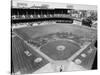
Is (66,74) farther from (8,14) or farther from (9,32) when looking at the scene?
(8,14)

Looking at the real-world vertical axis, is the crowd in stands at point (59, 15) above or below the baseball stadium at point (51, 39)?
above

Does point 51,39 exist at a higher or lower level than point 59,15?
lower

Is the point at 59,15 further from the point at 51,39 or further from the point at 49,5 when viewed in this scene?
the point at 51,39

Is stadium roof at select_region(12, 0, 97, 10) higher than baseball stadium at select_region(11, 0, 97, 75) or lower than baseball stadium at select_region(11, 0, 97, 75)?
higher

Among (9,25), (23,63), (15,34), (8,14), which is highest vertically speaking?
(8,14)

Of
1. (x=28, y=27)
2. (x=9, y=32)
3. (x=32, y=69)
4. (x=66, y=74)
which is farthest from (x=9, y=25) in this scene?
(x=66, y=74)

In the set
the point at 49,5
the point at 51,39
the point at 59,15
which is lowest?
the point at 51,39

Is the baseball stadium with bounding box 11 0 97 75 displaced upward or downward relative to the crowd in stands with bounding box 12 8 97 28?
downward

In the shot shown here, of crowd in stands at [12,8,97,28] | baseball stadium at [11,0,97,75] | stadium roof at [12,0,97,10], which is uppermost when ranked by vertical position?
stadium roof at [12,0,97,10]

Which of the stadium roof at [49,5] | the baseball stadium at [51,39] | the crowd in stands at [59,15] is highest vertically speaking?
the stadium roof at [49,5]

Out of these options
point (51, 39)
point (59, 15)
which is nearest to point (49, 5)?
point (59, 15)

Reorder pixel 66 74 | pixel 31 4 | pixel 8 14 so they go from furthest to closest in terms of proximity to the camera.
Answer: pixel 66 74 → pixel 31 4 → pixel 8 14
